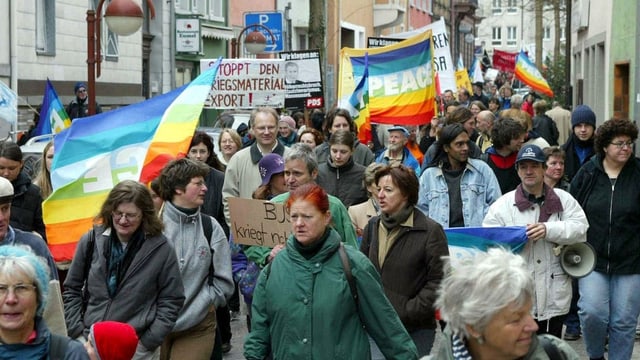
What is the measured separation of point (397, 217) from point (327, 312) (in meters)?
1.37

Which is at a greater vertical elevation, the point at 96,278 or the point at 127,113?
the point at 127,113

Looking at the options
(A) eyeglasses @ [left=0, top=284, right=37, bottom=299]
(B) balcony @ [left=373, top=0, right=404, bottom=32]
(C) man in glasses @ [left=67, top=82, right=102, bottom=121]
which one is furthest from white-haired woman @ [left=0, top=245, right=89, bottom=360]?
(B) balcony @ [left=373, top=0, right=404, bottom=32]

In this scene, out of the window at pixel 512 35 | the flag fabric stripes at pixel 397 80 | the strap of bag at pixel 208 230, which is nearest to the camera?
the strap of bag at pixel 208 230

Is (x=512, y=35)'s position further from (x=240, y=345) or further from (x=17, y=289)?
(x=17, y=289)

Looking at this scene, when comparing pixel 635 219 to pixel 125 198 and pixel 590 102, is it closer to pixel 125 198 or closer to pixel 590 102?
pixel 125 198

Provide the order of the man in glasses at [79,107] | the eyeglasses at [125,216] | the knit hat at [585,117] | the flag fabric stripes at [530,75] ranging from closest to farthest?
the eyeglasses at [125,216] < the knit hat at [585,117] < the man in glasses at [79,107] < the flag fabric stripes at [530,75]

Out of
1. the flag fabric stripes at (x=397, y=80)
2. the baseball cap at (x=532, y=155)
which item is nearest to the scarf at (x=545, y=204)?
the baseball cap at (x=532, y=155)

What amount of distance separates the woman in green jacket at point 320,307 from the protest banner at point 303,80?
13761mm

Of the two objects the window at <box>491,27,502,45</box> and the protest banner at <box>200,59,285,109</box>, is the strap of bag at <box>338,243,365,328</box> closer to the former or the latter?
the protest banner at <box>200,59,285,109</box>

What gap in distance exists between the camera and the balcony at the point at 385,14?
56.2m

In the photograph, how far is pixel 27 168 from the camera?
11484 millimetres

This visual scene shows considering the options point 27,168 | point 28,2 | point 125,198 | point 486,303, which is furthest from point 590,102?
point 486,303

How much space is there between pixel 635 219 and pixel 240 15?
2970 centimetres

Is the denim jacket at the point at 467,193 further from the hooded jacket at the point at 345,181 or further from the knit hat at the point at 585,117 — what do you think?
the knit hat at the point at 585,117
